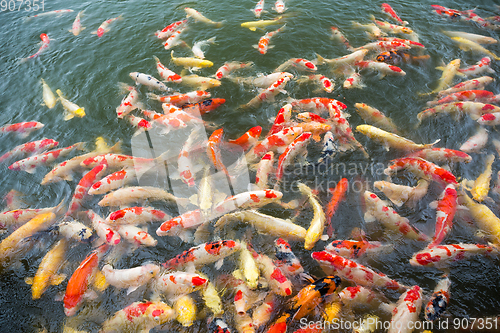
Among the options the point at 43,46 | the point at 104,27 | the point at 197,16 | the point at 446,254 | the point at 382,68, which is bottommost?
the point at 446,254

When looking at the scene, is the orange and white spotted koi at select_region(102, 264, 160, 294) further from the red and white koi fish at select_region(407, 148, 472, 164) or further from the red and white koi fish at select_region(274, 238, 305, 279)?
the red and white koi fish at select_region(407, 148, 472, 164)

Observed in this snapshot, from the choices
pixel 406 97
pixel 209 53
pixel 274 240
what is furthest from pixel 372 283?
pixel 209 53

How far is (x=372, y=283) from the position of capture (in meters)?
3.90

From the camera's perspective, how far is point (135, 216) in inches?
189

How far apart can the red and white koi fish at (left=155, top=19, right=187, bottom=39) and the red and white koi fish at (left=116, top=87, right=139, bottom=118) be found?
3156 millimetres

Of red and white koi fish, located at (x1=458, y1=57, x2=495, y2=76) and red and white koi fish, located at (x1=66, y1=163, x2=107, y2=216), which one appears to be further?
red and white koi fish, located at (x1=458, y1=57, x2=495, y2=76)

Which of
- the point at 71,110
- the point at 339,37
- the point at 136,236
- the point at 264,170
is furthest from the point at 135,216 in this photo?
the point at 339,37

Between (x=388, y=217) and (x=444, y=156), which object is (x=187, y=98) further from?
(x=444, y=156)

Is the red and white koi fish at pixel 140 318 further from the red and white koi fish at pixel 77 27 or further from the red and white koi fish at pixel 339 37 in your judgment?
the red and white koi fish at pixel 77 27

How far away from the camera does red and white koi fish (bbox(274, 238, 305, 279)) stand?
4.08 metres

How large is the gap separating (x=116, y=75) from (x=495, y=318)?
964 centimetres

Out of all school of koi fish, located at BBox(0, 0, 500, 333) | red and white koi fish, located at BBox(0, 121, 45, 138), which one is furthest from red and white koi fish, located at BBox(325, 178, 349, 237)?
red and white koi fish, located at BBox(0, 121, 45, 138)

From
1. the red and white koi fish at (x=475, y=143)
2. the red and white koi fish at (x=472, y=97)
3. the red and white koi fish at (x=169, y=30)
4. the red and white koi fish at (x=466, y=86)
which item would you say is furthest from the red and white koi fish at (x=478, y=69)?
the red and white koi fish at (x=169, y=30)

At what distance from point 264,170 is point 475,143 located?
432cm
